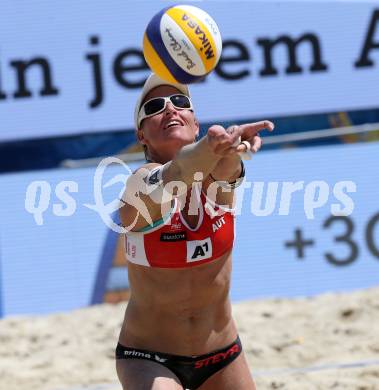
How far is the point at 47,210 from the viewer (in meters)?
7.10

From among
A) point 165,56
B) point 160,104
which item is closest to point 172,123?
point 160,104

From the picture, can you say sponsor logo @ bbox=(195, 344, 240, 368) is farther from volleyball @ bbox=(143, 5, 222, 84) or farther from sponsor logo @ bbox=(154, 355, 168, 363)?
volleyball @ bbox=(143, 5, 222, 84)

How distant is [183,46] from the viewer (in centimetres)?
322

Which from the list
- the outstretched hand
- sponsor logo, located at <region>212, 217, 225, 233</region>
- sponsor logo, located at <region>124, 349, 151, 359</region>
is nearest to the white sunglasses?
sponsor logo, located at <region>212, 217, 225, 233</region>

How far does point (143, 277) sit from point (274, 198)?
416 centimetres

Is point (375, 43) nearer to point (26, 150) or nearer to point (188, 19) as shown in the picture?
point (26, 150)

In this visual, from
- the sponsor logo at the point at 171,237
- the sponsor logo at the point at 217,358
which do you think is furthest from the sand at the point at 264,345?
Result: the sponsor logo at the point at 171,237

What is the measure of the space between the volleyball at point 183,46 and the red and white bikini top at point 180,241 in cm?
47

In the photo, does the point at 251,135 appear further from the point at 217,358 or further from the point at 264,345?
the point at 264,345

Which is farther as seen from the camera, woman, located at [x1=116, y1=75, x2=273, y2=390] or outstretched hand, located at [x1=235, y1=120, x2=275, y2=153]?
woman, located at [x1=116, y1=75, x2=273, y2=390]

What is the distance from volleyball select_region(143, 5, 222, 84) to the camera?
3.21m

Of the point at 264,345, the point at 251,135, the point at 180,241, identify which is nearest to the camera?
the point at 251,135

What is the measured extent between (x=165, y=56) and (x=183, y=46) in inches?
3.3

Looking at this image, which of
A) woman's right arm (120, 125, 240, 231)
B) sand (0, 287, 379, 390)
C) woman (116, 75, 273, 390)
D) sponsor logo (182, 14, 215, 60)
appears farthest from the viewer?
sand (0, 287, 379, 390)
